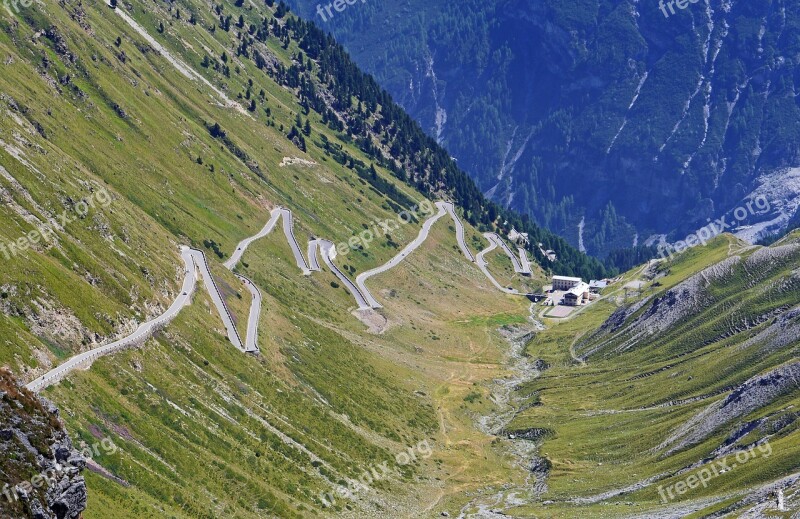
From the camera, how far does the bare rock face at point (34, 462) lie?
198 ft

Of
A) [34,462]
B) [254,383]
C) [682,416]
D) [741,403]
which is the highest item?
[682,416]

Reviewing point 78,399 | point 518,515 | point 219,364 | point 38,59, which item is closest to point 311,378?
point 219,364

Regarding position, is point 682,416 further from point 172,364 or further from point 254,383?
point 172,364

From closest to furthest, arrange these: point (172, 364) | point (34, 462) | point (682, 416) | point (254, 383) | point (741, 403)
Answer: point (34, 462)
point (172, 364)
point (741, 403)
point (254, 383)
point (682, 416)

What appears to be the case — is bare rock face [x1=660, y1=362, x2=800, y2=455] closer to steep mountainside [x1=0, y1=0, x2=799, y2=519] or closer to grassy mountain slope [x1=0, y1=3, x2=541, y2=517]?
steep mountainside [x1=0, y1=0, x2=799, y2=519]

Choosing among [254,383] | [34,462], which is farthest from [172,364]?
[34,462]

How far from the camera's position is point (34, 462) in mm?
62969

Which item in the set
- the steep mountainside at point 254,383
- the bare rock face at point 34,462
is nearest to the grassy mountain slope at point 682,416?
the steep mountainside at point 254,383

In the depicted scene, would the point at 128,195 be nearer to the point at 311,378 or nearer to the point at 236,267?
the point at 236,267

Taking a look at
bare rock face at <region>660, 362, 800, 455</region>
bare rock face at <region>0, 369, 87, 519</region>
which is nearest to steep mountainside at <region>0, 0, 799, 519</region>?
bare rock face at <region>660, 362, 800, 455</region>

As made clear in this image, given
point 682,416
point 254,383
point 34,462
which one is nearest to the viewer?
point 34,462

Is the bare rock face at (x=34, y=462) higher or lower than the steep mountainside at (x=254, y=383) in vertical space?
lower

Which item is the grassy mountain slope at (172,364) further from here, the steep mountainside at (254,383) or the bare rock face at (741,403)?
the bare rock face at (741,403)

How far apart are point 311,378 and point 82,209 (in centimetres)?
3864
